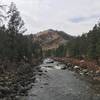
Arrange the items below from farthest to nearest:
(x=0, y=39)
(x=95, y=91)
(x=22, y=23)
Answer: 1. (x=22, y=23)
2. (x=0, y=39)
3. (x=95, y=91)

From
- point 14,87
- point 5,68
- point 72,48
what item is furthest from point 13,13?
point 72,48

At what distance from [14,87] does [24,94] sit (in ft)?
10.7

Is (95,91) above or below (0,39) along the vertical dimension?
below

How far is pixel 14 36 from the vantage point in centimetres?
6344

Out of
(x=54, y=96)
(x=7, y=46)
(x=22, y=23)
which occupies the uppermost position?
(x=22, y=23)

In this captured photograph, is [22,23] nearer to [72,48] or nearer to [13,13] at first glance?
[13,13]

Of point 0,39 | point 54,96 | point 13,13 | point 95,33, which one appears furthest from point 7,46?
point 54,96

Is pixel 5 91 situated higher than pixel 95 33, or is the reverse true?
pixel 95 33

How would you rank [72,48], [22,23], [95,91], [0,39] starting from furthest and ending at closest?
[72,48]
[22,23]
[0,39]
[95,91]

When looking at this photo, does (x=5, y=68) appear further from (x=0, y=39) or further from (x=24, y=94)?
(x=24, y=94)

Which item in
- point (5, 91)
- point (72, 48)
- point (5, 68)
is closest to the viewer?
point (5, 91)

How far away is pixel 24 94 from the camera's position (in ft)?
94.6

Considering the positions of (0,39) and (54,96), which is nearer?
(54,96)

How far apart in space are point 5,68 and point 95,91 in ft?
66.8
